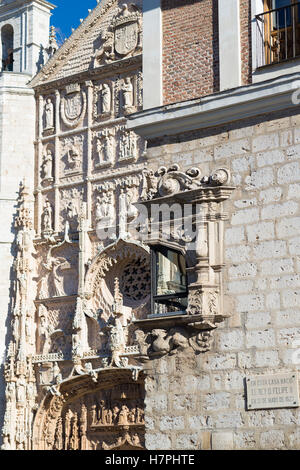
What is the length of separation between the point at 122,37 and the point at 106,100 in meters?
1.38

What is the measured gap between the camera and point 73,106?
22484mm

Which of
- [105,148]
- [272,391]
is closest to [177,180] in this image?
[272,391]

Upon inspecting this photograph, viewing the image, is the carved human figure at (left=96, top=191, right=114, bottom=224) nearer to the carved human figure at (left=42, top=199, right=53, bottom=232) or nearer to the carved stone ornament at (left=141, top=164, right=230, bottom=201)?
the carved human figure at (left=42, top=199, right=53, bottom=232)

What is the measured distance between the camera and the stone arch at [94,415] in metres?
19.7

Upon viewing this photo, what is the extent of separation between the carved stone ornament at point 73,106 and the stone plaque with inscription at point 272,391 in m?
13.9

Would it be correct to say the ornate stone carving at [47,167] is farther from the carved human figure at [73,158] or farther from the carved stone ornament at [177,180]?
the carved stone ornament at [177,180]

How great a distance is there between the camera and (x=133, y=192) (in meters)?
20.6

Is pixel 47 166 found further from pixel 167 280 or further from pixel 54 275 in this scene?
pixel 167 280

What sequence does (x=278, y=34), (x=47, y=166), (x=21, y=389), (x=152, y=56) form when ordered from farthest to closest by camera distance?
(x=47, y=166)
(x=21, y=389)
(x=152, y=56)
(x=278, y=34)

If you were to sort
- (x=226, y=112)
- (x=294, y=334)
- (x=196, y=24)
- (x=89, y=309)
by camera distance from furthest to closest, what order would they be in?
1. (x=89, y=309)
2. (x=196, y=24)
3. (x=226, y=112)
4. (x=294, y=334)

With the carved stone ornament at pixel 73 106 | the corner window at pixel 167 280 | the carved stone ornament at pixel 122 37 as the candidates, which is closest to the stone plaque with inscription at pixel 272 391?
the corner window at pixel 167 280
